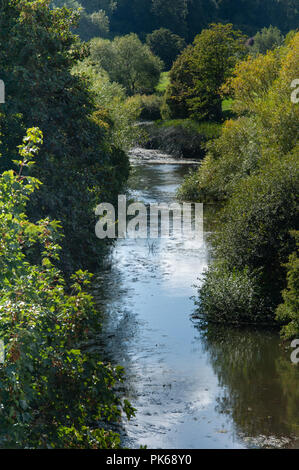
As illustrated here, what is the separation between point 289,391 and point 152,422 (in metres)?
3.80

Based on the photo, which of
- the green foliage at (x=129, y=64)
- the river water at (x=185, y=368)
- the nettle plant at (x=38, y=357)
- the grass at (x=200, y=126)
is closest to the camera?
the nettle plant at (x=38, y=357)

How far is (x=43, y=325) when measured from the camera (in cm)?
816

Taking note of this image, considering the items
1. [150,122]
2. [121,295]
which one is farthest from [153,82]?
[121,295]

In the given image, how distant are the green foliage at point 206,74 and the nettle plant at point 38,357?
5701 cm

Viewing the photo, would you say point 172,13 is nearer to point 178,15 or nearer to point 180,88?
point 178,15

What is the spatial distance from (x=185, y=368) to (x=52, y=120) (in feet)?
26.9

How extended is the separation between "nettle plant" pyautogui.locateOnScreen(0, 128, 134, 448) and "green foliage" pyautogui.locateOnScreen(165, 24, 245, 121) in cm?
5701

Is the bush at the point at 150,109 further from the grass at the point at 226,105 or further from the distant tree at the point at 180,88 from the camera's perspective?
the grass at the point at 226,105

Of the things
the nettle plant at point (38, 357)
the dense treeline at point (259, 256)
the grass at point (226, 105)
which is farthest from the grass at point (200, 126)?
the nettle plant at point (38, 357)

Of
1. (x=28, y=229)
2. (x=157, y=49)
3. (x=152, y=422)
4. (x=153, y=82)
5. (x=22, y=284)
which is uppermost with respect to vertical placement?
(x=157, y=49)

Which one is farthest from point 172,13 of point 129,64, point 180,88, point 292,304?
point 292,304

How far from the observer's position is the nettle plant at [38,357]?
7098 mm

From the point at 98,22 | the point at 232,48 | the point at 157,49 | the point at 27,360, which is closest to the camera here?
the point at 27,360

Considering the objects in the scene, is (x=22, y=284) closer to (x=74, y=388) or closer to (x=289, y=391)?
(x=74, y=388)
